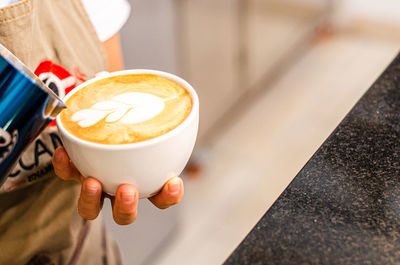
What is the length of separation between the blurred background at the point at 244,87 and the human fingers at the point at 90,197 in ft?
2.49

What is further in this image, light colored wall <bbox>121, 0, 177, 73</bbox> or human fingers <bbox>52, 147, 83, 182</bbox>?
light colored wall <bbox>121, 0, 177, 73</bbox>

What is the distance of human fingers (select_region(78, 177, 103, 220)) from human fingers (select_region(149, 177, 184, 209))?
71mm

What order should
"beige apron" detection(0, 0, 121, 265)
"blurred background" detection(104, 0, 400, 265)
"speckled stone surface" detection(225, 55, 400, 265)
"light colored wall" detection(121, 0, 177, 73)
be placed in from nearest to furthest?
1. "speckled stone surface" detection(225, 55, 400, 265)
2. "beige apron" detection(0, 0, 121, 265)
3. "light colored wall" detection(121, 0, 177, 73)
4. "blurred background" detection(104, 0, 400, 265)

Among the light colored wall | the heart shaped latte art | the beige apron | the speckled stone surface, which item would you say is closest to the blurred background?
the light colored wall

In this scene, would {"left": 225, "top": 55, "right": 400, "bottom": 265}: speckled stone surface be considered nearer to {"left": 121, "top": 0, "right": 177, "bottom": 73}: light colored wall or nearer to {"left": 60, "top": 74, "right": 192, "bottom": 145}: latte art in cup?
{"left": 60, "top": 74, "right": 192, "bottom": 145}: latte art in cup

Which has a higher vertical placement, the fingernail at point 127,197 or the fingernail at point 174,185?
the fingernail at point 127,197

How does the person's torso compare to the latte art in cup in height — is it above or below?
below

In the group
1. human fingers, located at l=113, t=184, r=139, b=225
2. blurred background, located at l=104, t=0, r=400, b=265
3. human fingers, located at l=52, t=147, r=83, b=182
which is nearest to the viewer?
human fingers, located at l=113, t=184, r=139, b=225

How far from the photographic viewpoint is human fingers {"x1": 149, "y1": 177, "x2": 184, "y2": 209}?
542mm

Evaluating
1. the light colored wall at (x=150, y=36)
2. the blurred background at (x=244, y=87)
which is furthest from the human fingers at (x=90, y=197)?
the light colored wall at (x=150, y=36)

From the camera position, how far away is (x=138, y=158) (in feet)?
1.57

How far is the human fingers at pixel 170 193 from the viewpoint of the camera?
542 millimetres

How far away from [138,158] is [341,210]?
20 cm

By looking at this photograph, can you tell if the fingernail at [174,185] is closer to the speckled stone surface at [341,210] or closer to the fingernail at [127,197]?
the fingernail at [127,197]
